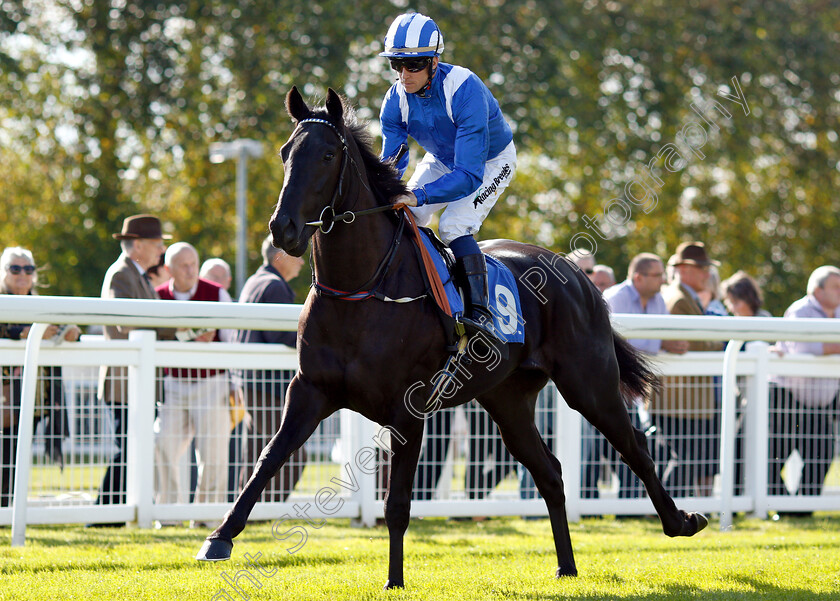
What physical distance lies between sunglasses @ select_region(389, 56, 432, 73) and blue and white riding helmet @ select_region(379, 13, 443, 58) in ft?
0.09

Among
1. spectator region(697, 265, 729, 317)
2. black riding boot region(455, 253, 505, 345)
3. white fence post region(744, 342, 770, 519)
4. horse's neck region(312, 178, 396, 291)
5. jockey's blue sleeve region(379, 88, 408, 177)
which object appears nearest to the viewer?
horse's neck region(312, 178, 396, 291)

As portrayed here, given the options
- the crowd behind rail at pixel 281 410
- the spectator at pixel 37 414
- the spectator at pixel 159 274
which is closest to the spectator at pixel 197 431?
the crowd behind rail at pixel 281 410

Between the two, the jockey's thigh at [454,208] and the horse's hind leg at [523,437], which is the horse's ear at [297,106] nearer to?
the jockey's thigh at [454,208]

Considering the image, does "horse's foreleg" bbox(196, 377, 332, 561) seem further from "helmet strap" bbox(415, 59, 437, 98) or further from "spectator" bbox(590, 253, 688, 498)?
"spectator" bbox(590, 253, 688, 498)

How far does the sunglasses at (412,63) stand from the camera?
181 inches

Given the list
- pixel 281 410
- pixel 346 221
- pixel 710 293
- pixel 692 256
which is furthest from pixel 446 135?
pixel 710 293

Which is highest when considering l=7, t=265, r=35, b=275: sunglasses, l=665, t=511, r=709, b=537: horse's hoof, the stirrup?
l=7, t=265, r=35, b=275: sunglasses

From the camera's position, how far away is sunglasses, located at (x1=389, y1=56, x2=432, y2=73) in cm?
460

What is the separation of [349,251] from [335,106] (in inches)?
23.0

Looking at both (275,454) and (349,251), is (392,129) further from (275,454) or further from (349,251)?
(275,454)

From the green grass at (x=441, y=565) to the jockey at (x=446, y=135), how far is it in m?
1.22

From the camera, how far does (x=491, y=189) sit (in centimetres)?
521

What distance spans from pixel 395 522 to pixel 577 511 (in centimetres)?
285


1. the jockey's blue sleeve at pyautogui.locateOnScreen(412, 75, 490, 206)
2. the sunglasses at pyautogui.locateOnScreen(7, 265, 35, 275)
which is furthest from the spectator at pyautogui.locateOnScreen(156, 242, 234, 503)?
the jockey's blue sleeve at pyautogui.locateOnScreen(412, 75, 490, 206)
